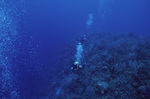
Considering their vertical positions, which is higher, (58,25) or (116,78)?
(58,25)

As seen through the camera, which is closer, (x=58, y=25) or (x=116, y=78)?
(x=116, y=78)

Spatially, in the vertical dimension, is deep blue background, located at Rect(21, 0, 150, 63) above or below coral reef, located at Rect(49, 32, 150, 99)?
above

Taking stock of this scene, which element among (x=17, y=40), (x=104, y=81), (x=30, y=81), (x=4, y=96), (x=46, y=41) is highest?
(x=46, y=41)

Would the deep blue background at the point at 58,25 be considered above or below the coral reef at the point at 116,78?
above

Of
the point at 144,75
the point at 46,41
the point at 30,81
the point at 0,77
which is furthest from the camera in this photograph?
the point at 46,41

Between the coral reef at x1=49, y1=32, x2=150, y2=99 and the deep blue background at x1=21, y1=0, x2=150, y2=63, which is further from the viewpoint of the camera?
the deep blue background at x1=21, y1=0, x2=150, y2=63

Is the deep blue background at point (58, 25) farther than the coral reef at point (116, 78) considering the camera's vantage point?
Yes

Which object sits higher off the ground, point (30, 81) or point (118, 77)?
point (118, 77)

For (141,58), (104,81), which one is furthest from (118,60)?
(104,81)

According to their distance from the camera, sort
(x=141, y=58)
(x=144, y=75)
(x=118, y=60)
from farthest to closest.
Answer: (x=118, y=60) < (x=141, y=58) < (x=144, y=75)

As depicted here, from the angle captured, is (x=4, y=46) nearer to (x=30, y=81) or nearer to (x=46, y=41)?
(x=30, y=81)

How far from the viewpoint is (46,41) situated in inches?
873

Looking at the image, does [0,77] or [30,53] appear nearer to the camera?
[0,77]

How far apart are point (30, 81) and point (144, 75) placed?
1239cm
